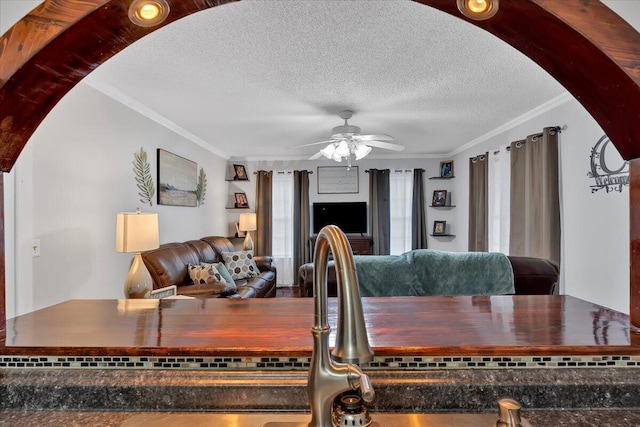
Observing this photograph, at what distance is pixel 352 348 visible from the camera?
0.54m

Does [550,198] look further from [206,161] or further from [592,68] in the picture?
[206,161]

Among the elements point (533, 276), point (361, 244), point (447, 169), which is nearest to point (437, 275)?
point (533, 276)

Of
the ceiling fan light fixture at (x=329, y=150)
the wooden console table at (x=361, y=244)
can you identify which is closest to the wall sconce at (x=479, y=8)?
the ceiling fan light fixture at (x=329, y=150)

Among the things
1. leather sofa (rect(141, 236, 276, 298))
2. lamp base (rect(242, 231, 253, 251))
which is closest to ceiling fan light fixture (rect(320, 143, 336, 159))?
leather sofa (rect(141, 236, 276, 298))

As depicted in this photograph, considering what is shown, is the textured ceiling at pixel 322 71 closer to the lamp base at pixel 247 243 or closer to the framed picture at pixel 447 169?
the framed picture at pixel 447 169

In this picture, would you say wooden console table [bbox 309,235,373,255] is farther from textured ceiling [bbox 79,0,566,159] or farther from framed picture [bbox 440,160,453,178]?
textured ceiling [bbox 79,0,566,159]

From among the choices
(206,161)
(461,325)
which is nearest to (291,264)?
(206,161)

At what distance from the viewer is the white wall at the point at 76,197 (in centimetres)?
222

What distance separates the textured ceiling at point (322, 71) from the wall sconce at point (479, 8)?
1213 millimetres

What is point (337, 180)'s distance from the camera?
6.49 metres

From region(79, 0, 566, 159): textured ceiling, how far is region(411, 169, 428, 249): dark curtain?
1.92m

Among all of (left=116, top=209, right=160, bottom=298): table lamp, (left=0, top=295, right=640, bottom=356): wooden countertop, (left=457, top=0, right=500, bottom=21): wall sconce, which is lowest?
(left=0, top=295, right=640, bottom=356): wooden countertop

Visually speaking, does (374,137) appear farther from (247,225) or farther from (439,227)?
(439,227)

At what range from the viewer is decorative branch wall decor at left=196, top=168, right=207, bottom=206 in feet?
16.4
